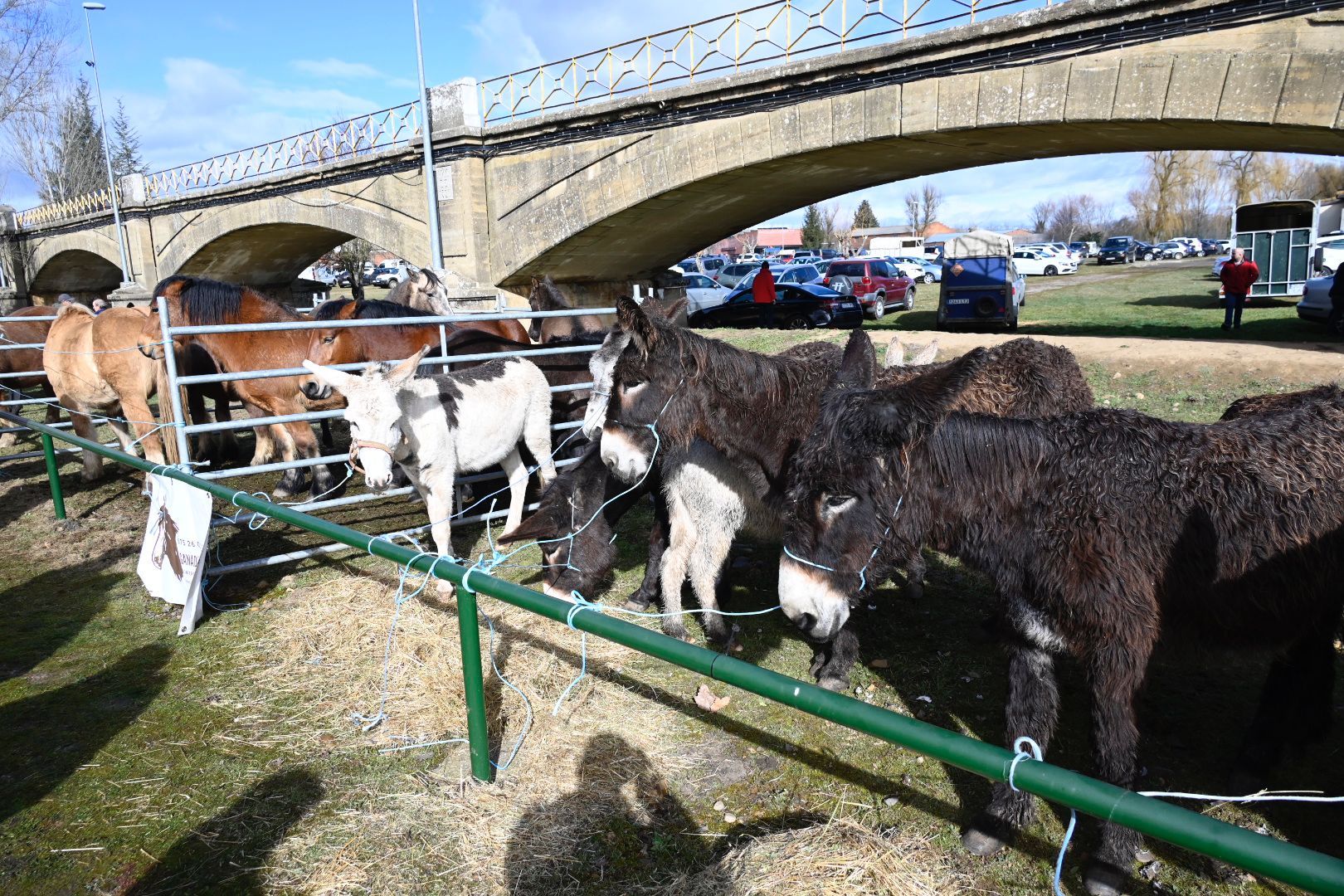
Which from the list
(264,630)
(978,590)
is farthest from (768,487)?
(264,630)

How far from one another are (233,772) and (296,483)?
503 cm

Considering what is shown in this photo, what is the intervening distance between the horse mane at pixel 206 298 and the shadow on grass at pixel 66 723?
3.99 meters

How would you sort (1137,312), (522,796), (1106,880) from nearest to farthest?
(1106,880), (522,796), (1137,312)

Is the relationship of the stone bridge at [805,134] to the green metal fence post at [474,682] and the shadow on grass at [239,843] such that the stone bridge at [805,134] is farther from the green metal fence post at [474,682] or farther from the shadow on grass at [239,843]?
the shadow on grass at [239,843]

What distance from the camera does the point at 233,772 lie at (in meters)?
3.29

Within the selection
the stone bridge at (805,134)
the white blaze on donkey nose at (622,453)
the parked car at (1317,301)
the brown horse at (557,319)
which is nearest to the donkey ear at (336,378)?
the white blaze on donkey nose at (622,453)

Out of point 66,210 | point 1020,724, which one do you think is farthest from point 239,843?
point 66,210

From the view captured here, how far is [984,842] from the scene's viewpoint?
2777mm

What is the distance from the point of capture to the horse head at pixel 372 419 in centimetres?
442

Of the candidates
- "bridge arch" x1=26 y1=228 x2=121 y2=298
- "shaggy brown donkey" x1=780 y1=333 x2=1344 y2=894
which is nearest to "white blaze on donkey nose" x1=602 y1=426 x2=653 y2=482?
"shaggy brown donkey" x1=780 y1=333 x2=1344 y2=894

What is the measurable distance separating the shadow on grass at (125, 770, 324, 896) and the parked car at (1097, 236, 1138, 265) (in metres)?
64.4

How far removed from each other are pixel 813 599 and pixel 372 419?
2.93 m

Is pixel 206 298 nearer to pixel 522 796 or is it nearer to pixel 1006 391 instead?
pixel 522 796

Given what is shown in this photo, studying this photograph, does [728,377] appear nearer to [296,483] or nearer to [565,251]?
[296,483]
